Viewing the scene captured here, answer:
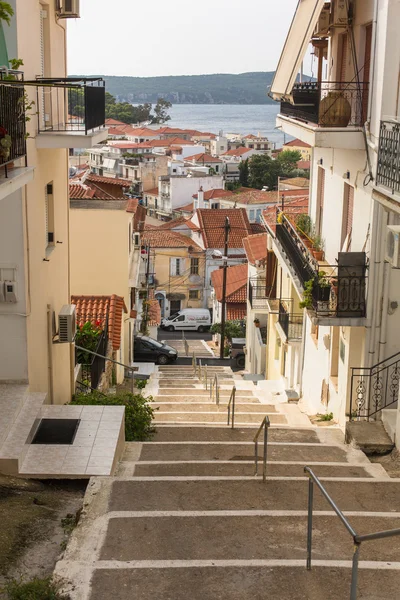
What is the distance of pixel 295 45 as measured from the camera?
1457 centimetres

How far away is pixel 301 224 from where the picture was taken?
18969mm

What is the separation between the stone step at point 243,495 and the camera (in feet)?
25.5

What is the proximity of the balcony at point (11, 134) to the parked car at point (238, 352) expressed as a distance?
109 ft

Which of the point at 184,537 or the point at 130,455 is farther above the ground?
the point at 184,537

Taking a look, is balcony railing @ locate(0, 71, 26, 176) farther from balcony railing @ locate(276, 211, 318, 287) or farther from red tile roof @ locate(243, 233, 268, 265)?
red tile roof @ locate(243, 233, 268, 265)

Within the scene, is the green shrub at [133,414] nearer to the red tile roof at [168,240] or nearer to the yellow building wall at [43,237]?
the yellow building wall at [43,237]

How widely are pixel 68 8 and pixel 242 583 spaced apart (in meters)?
10.0

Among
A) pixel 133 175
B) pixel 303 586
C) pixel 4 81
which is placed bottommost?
pixel 133 175

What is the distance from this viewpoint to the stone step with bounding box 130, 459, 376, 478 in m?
9.41

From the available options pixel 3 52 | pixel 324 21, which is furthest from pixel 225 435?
pixel 324 21

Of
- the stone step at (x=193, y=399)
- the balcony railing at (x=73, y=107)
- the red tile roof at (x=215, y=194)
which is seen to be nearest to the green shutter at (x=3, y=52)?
the balcony railing at (x=73, y=107)

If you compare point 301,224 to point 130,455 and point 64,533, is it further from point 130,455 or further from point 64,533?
point 64,533

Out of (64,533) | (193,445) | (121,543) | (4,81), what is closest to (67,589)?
(121,543)

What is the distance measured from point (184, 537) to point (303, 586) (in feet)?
4.21
